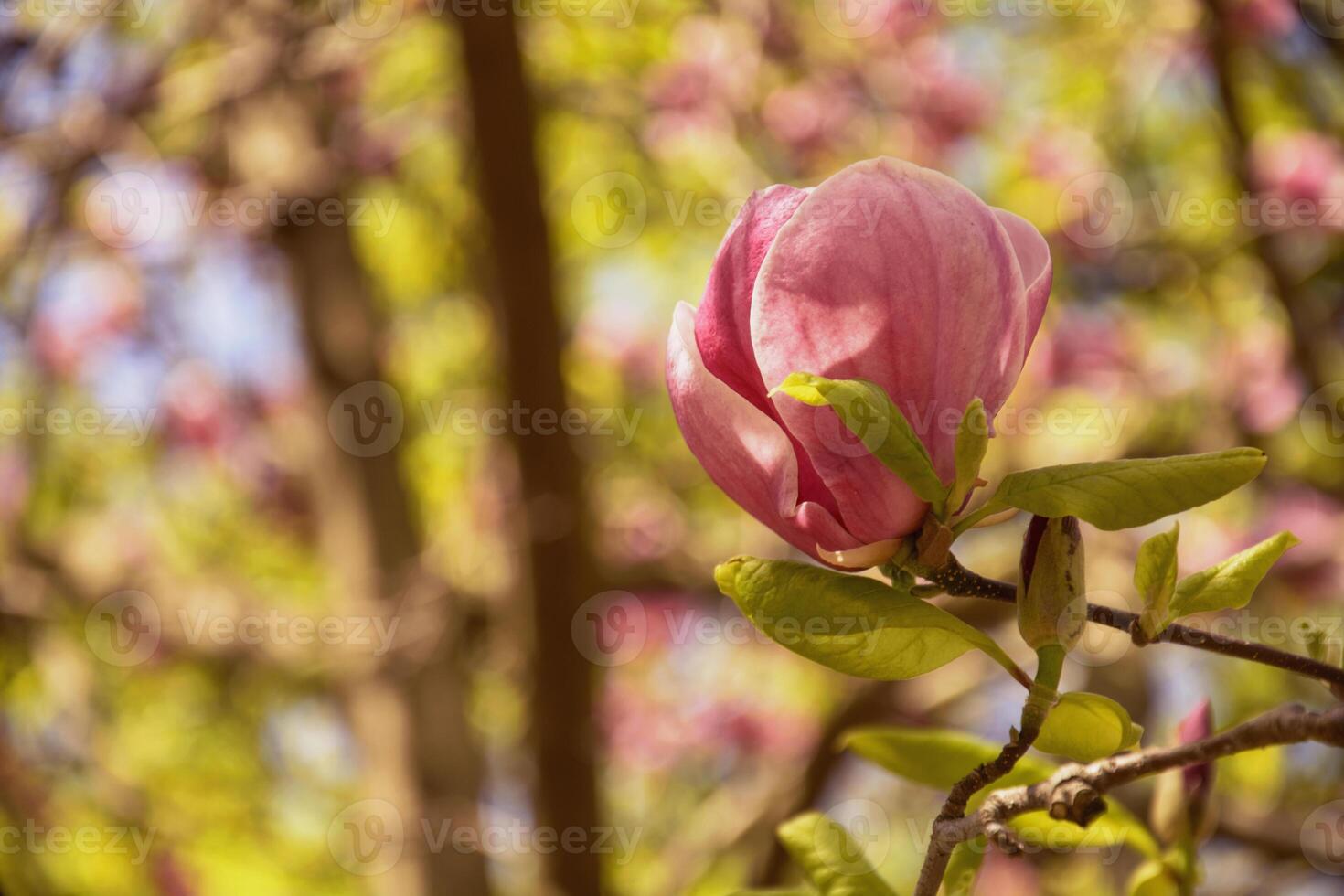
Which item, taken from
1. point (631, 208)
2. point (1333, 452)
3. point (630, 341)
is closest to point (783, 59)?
point (631, 208)

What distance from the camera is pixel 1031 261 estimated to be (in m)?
0.57

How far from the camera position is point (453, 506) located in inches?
118

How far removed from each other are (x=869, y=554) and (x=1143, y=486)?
124 millimetres

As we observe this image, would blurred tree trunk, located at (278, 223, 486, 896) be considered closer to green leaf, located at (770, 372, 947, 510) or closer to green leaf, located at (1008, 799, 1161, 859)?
green leaf, located at (1008, 799, 1161, 859)

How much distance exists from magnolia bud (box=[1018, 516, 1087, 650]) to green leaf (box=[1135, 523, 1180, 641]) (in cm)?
3

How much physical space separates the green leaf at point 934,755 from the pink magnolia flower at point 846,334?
14cm

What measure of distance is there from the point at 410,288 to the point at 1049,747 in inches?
141

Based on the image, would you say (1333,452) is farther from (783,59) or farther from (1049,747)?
(1049,747)

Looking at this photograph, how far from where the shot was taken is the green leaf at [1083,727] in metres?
0.48

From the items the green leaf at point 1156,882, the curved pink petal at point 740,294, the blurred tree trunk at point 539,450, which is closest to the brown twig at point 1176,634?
the curved pink petal at point 740,294

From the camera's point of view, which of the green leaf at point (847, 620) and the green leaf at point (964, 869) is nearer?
the green leaf at point (847, 620)

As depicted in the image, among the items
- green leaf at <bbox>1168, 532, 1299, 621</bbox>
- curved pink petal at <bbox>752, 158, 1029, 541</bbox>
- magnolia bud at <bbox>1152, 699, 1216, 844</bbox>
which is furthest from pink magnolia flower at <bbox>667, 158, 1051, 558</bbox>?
magnolia bud at <bbox>1152, 699, 1216, 844</bbox>

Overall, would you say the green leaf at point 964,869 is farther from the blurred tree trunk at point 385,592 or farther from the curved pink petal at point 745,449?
the blurred tree trunk at point 385,592

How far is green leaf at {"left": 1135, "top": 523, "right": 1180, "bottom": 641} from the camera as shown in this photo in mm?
483
